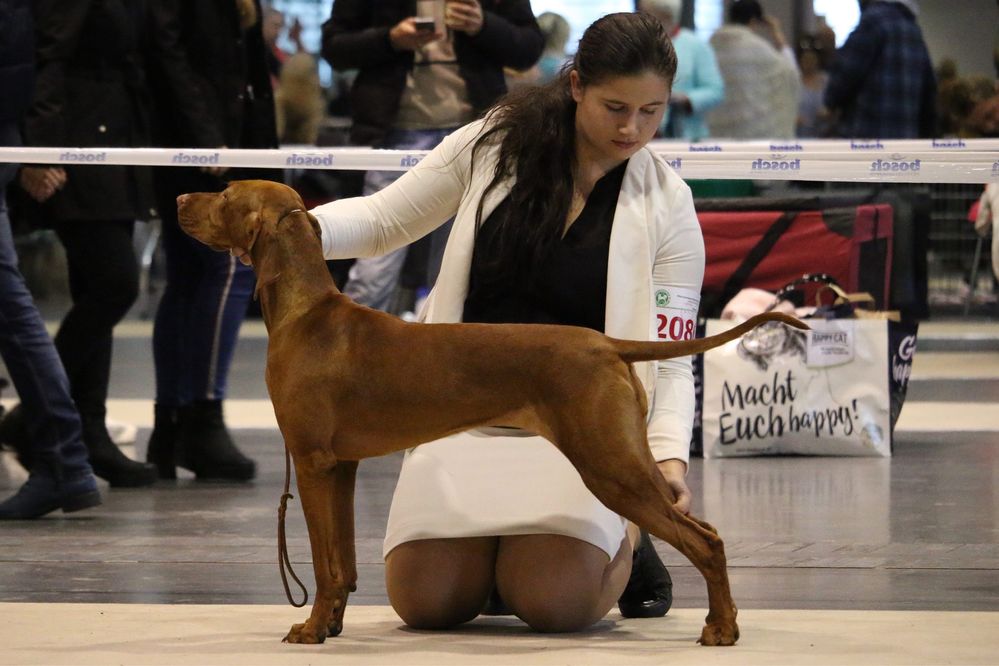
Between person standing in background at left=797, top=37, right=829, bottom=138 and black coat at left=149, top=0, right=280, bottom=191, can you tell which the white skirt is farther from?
person standing in background at left=797, top=37, right=829, bottom=138

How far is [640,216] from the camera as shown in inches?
109

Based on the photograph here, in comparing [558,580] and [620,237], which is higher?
[620,237]

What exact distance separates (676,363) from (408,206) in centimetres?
57

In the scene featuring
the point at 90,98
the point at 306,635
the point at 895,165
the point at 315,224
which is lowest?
the point at 306,635

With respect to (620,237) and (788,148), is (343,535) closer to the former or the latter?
(620,237)

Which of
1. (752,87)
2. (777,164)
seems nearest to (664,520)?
(777,164)

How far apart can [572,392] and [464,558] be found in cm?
59

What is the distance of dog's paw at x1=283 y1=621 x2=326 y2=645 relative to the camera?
2482mm

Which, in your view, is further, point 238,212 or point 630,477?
point 238,212

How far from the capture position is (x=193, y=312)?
14.6 ft

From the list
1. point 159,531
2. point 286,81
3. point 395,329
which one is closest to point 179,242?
point 159,531

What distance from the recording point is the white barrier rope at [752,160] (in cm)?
397

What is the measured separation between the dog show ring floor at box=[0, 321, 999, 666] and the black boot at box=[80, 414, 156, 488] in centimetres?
5

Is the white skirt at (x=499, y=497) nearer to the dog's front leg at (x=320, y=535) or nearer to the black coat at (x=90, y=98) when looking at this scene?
the dog's front leg at (x=320, y=535)
